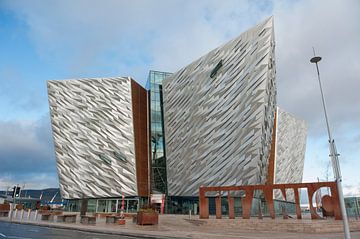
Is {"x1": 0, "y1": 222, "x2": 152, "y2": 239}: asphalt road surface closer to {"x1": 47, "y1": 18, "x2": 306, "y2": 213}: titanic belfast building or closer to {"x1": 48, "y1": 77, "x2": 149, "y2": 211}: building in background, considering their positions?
{"x1": 47, "y1": 18, "x2": 306, "y2": 213}: titanic belfast building

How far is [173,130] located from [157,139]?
5.22 m

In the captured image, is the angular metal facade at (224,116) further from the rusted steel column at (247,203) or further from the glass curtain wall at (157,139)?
the rusted steel column at (247,203)

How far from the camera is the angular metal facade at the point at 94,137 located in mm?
45812

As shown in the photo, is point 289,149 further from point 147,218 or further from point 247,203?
point 147,218

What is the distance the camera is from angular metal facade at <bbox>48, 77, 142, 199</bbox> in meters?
45.8

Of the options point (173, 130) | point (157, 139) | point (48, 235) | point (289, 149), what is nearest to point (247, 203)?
point (48, 235)

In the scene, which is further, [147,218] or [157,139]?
[157,139]

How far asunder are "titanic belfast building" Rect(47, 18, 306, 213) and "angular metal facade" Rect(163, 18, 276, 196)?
0.12m

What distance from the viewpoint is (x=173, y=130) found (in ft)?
152

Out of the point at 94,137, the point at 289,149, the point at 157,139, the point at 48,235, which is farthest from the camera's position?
the point at 289,149

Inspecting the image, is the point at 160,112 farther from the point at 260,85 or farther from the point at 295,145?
the point at 295,145

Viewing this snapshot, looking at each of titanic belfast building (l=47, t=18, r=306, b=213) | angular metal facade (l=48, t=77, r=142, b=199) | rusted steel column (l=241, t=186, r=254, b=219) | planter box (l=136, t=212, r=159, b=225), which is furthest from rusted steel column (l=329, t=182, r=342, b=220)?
angular metal facade (l=48, t=77, r=142, b=199)

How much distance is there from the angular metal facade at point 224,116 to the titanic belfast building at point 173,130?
0.41 ft

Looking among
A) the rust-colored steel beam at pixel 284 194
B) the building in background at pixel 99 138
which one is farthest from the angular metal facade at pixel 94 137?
the rust-colored steel beam at pixel 284 194
